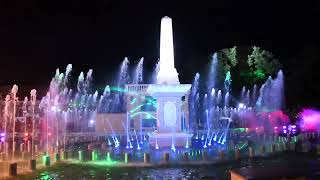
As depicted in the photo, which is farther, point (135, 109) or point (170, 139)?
point (135, 109)

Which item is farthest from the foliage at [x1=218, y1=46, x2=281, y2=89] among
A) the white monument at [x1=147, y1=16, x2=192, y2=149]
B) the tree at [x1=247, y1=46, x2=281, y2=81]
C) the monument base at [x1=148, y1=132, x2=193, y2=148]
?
the monument base at [x1=148, y1=132, x2=193, y2=148]

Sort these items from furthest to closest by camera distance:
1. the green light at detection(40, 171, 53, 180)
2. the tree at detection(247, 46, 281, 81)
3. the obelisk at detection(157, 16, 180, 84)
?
the tree at detection(247, 46, 281, 81)
the obelisk at detection(157, 16, 180, 84)
the green light at detection(40, 171, 53, 180)

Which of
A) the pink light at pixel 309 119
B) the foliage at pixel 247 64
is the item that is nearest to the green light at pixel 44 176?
the pink light at pixel 309 119

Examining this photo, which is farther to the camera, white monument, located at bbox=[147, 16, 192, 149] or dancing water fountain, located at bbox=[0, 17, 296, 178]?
dancing water fountain, located at bbox=[0, 17, 296, 178]

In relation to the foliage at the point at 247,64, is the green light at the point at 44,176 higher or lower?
lower

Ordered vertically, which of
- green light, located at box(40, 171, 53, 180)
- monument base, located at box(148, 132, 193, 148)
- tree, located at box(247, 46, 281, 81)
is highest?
tree, located at box(247, 46, 281, 81)

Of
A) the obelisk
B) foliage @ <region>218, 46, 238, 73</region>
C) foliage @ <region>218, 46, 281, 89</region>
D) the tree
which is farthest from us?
foliage @ <region>218, 46, 238, 73</region>

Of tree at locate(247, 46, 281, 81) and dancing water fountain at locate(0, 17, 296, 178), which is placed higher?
tree at locate(247, 46, 281, 81)

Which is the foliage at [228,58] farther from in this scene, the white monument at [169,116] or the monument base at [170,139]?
the monument base at [170,139]

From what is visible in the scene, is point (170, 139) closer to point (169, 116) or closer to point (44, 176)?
point (169, 116)

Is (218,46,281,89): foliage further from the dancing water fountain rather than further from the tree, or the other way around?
the dancing water fountain

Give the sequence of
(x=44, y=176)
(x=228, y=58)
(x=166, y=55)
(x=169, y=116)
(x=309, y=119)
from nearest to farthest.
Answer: (x=44, y=176)
(x=169, y=116)
(x=166, y=55)
(x=309, y=119)
(x=228, y=58)

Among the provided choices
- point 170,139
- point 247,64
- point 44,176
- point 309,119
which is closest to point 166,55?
point 170,139

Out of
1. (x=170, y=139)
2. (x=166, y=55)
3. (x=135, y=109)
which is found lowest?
(x=170, y=139)
